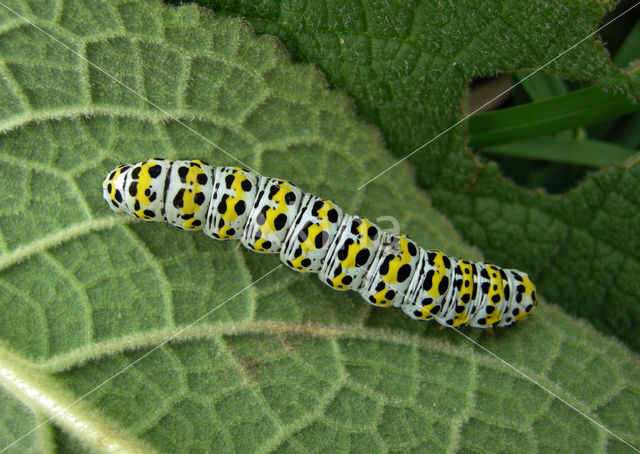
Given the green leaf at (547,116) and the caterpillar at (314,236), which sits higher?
the green leaf at (547,116)

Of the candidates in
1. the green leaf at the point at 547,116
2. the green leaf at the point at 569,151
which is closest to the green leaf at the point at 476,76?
the green leaf at the point at 547,116

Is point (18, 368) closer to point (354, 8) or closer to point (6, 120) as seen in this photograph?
point (6, 120)

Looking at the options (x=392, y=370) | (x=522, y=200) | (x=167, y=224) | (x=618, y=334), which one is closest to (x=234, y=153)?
(x=167, y=224)

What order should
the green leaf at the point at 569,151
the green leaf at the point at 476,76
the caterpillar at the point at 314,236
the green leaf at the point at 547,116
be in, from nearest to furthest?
the caterpillar at the point at 314,236 → the green leaf at the point at 476,76 → the green leaf at the point at 547,116 → the green leaf at the point at 569,151

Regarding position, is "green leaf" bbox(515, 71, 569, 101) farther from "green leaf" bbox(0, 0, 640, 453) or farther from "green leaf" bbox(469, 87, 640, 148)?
"green leaf" bbox(0, 0, 640, 453)

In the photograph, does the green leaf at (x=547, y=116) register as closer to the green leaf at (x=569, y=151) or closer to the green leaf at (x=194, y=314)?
the green leaf at (x=569, y=151)

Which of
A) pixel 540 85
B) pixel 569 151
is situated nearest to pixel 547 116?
pixel 540 85
